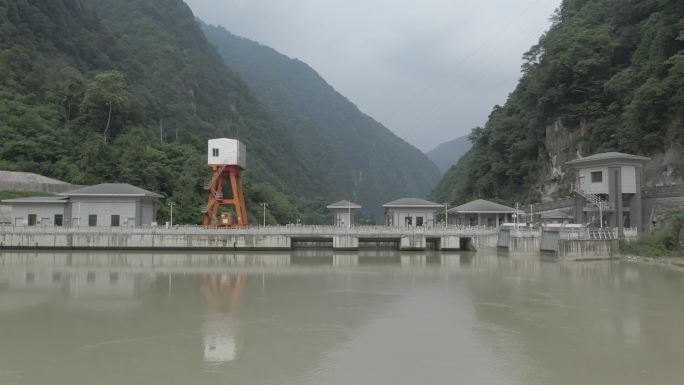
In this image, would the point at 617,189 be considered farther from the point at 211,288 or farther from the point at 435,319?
the point at 211,288

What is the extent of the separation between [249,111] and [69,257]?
8772cm

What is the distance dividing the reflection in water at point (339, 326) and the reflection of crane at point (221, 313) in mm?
73

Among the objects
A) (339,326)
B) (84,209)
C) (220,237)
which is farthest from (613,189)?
(84,209)

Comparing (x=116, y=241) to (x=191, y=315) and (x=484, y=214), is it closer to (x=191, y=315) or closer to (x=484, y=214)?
(x=191, y=315)

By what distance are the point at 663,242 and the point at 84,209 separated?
145ft

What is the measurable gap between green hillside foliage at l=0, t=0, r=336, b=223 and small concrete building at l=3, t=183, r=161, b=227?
9.44 metres

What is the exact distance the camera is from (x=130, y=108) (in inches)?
2509

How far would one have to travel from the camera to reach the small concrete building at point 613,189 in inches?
1462

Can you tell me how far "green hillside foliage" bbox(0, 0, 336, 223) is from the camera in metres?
55.7

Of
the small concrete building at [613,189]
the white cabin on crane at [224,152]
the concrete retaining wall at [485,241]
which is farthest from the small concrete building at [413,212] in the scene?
the white cabin on crane at [224,152]

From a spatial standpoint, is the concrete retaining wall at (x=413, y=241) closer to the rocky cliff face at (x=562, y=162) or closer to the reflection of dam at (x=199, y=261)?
the reflection of dam at (x=199, y=261)

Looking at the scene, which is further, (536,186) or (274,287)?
(536,186)

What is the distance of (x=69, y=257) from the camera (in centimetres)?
3647

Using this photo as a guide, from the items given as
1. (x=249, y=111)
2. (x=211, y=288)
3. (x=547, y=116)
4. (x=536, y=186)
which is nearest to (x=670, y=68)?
(x=547, y=116)
